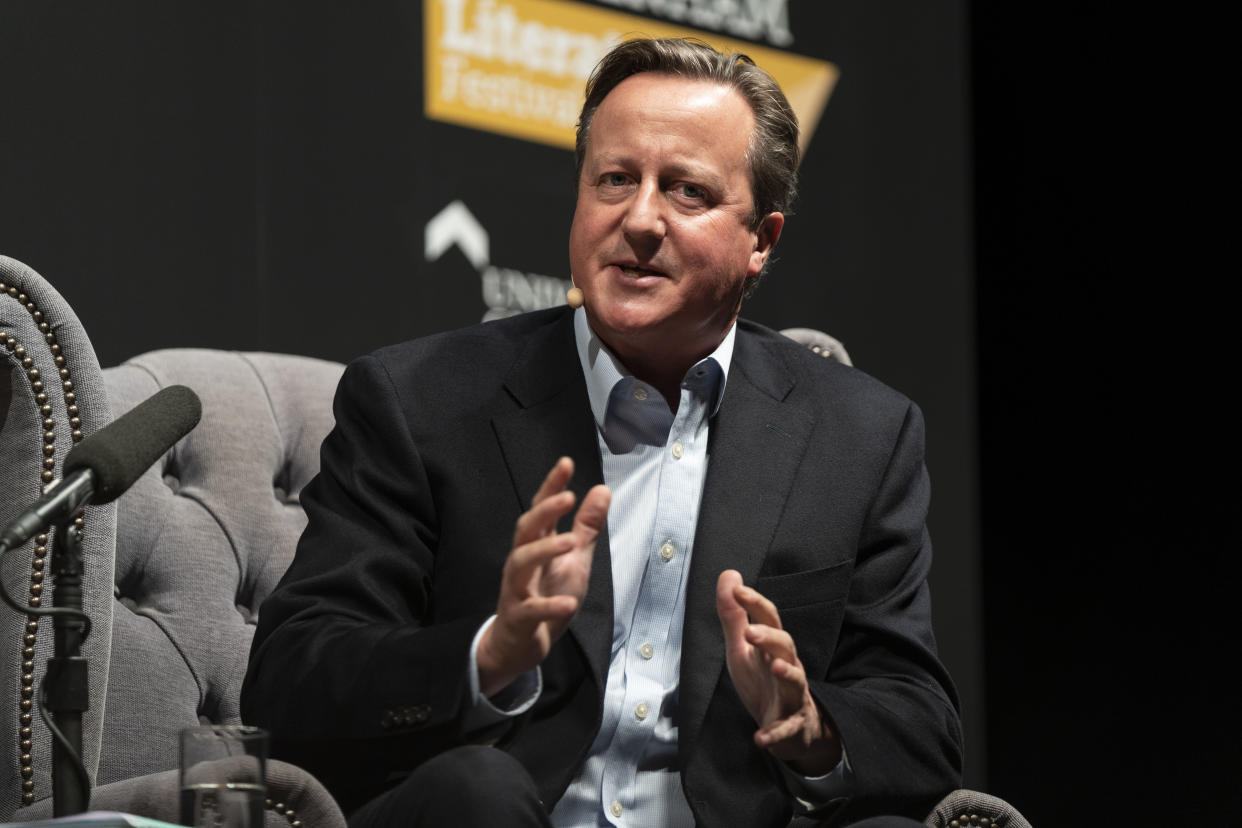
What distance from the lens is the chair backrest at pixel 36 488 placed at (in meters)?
1.99

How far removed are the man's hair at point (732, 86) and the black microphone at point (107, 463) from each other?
0.89 m

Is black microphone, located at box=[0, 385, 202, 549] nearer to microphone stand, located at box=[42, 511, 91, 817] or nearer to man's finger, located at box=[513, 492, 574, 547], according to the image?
microphone stand, located at box=[42, 511, 91, 817]

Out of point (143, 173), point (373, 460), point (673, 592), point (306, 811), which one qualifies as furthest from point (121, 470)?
point (143, 173)

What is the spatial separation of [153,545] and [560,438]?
27.4 inches

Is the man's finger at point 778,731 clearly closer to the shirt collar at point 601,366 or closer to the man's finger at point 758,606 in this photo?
the man's finger at point 758,606

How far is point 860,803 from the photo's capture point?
1.99 m

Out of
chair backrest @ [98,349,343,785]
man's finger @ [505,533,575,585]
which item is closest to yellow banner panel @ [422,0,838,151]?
chair backrest @ [98,349,343,785]

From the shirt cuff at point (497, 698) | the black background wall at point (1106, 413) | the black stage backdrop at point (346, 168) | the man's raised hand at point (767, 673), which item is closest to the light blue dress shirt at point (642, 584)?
the shirt cuff at point (497, 698)

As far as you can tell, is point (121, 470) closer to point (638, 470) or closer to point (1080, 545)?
point (638, 470)

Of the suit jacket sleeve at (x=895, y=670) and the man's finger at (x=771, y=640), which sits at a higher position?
the man's finger at (x=771, y=640)

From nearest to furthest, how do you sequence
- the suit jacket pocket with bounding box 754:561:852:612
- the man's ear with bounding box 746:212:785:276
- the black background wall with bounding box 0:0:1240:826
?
the suit jacket pocket with bounding box 754:561:852:612
the man's ear with bounding box 746:212:785:276
the black background wall with bounding box 0:0:1240:826

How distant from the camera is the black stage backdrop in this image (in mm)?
3016

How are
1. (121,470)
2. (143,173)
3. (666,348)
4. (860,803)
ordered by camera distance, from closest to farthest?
(121,470) < (860,803) < (666,348) < (143,173)

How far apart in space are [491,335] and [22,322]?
25.5 inches
